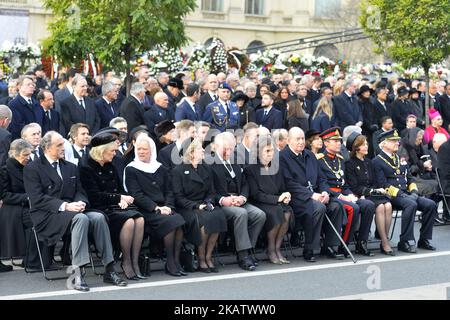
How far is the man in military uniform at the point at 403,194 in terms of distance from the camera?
14109 mm

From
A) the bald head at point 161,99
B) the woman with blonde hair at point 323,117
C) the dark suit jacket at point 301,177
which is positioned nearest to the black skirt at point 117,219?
Result: the dark suit jacket at point 301,177

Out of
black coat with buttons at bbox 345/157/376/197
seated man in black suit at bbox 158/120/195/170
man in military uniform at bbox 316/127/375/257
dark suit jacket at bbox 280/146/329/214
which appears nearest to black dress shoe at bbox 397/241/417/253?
man in military uniform at bbox 316/127/375/257

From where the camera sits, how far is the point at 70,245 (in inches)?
478

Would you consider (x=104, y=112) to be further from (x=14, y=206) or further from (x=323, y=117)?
(x=323, y=117)

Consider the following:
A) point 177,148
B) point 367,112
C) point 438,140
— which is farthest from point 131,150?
point 367,112

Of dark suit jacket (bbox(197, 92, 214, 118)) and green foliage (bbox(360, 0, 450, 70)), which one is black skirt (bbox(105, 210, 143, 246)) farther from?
green foliage (bbox(360, 0, 450, 70))

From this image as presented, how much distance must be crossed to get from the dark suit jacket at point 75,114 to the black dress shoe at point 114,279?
177 inches

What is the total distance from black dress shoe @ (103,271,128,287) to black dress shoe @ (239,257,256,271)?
184 centimetres

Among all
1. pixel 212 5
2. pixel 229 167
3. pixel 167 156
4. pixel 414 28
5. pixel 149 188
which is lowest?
pixel 149 188

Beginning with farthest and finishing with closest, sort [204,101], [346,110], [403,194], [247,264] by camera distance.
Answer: [346,110]
[204,101]
[403,194]
[247,264]

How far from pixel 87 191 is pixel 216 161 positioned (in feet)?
6.38

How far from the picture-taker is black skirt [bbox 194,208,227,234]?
12297mm

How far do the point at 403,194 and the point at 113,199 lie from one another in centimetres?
482

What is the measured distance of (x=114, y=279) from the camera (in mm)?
11250
